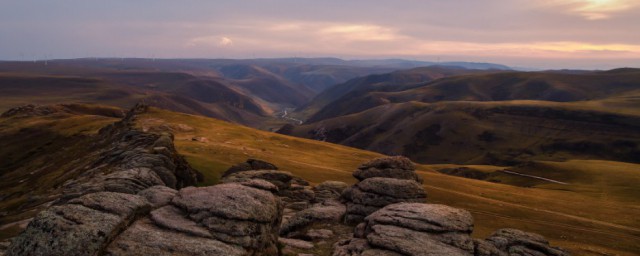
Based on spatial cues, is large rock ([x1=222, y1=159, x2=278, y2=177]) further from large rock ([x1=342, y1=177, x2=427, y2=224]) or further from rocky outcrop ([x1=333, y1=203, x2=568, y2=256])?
rocky outcrop ([x1=333, y1=203, x2=568, y2=256])

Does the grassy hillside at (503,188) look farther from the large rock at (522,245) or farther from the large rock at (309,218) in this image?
the large rock at (309,218)

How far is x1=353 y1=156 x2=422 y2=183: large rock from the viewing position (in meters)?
64.8

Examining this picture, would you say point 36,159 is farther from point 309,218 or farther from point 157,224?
point 157,224

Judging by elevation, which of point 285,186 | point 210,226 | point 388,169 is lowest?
point 285,186

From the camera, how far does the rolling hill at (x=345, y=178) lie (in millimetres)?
66062

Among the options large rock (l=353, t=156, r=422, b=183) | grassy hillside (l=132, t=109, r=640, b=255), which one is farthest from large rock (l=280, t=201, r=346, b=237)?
grassy hillside (l=132, t=109, r=640, b=255)

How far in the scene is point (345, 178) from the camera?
90875 millimetres

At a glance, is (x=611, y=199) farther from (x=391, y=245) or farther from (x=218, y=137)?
(x=218, y=137)

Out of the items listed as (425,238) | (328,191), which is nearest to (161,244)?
(425,238)

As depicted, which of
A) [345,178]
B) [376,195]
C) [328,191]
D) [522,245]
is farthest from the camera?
[345,178]

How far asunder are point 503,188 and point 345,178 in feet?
157

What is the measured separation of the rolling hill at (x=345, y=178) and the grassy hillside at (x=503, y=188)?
239 mm

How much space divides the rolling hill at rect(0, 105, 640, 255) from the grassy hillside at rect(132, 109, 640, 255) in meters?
0.24

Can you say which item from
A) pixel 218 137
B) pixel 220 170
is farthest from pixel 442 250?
pixel 218 137
